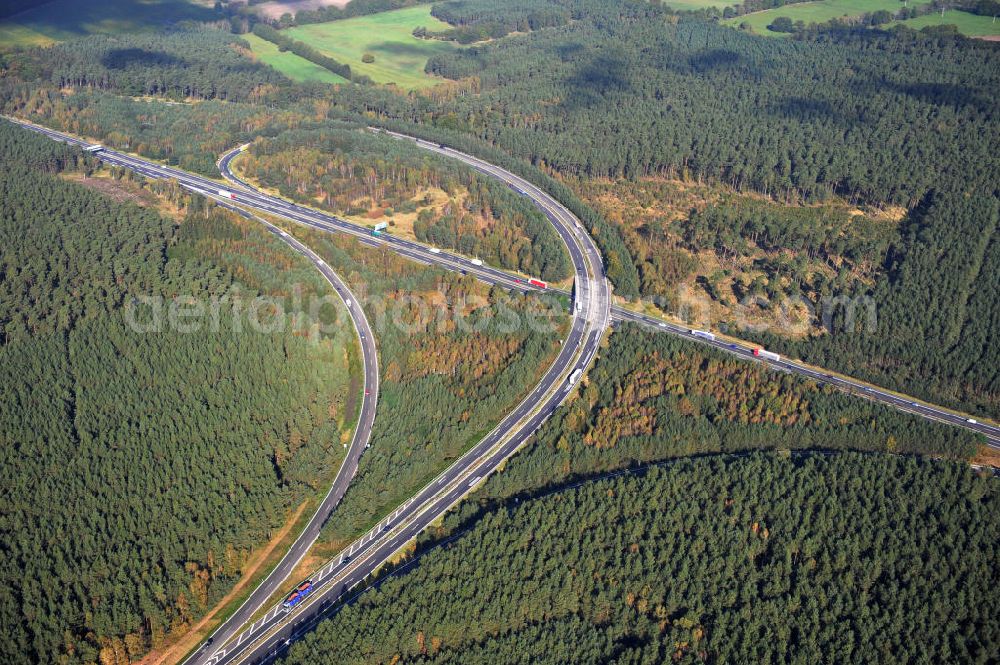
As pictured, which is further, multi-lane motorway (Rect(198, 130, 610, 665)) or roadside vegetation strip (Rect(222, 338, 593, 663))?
roadside vegetation strip (Rect(222, 338, 593, 663))

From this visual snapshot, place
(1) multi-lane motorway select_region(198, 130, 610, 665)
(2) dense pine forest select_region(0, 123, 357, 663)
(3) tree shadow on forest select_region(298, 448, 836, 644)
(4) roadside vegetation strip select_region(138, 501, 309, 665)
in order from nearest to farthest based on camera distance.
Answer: (4) roadside vegetation strip select_region(138, 501, 309, 665), (2) dense pine forest select_region(0, 123, 357, 663), (1) multi-lane motorway select_region(198, 130, 610, 665), (3) tree shadow on forest select_region(298, 448, 836, 644)

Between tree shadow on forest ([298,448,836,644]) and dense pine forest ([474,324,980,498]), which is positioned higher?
dense pine forest ([474,324,980,498])

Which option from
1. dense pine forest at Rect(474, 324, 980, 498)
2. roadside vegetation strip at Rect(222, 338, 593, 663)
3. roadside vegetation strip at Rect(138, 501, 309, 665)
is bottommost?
roadside vegetation strip at Rect(138, 501, 309, 665)

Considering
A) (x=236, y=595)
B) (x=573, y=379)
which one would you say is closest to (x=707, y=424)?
(x=573, y=379)

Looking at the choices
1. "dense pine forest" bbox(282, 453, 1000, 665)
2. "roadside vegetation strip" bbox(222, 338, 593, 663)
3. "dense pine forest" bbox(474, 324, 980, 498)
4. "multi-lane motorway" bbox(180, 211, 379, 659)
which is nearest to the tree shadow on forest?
"dense pine forest" bbox(474, 324, 980, 498)

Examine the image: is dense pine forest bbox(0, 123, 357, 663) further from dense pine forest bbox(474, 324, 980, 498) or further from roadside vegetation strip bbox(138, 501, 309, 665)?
dense pine forest bbox(474, 324, 980, 498)

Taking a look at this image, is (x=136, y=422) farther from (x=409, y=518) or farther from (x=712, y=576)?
(x=712, y=576)
